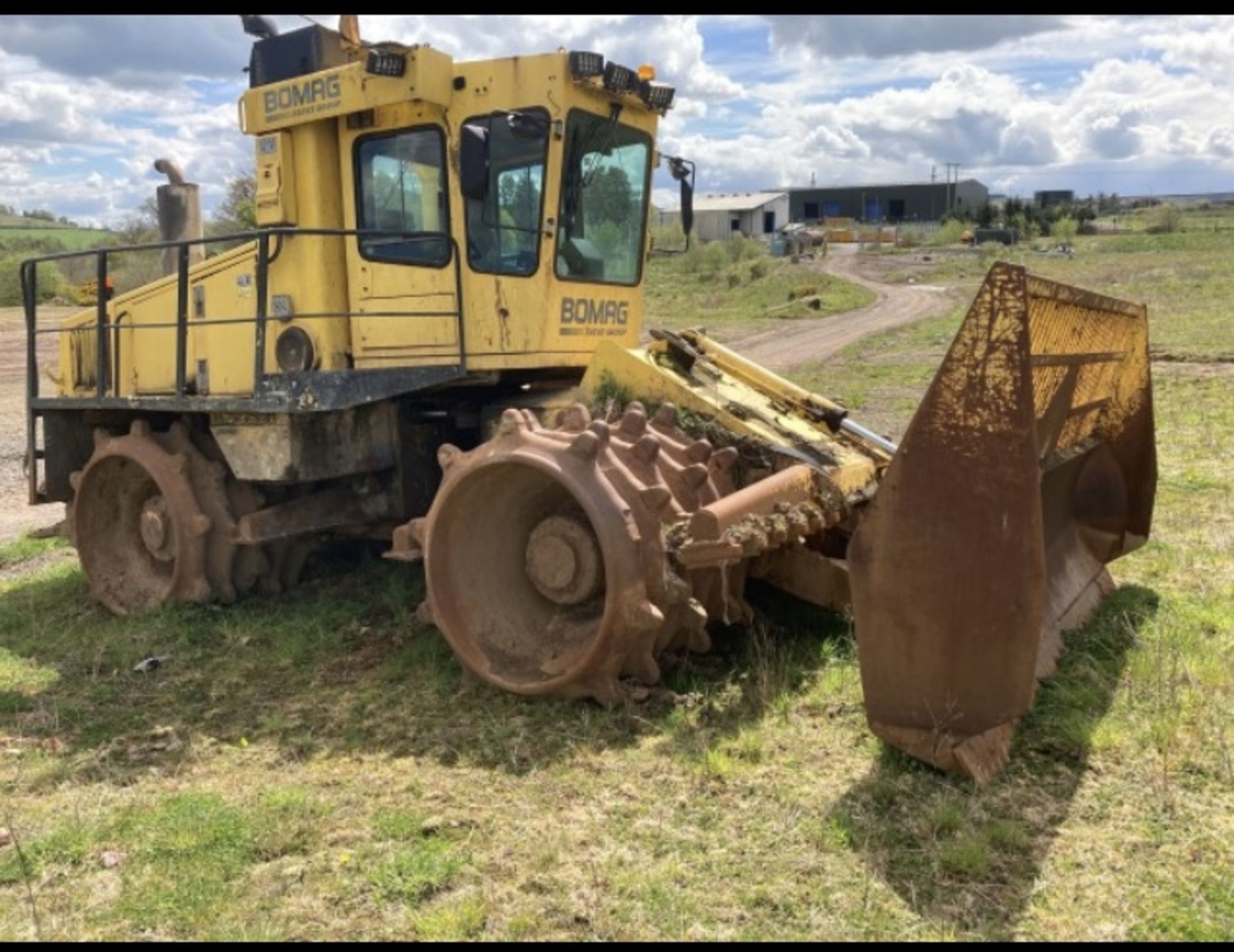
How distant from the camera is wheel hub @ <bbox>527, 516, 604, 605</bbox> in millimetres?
4949

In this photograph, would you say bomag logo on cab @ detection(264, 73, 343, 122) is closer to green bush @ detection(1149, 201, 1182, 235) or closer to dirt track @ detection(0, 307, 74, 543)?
dirt track @ detection(0, 307, 74, 543)

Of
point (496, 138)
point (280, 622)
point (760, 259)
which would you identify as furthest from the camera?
point (760, 259)

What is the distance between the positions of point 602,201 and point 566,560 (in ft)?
7.75

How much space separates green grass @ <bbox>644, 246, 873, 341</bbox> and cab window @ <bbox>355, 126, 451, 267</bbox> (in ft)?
64.0

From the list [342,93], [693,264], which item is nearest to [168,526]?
[342,93]

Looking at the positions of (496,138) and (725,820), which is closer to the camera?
(725,820)

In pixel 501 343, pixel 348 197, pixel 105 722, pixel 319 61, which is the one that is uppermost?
pixel 319 61

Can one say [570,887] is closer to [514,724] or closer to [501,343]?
[514,724]

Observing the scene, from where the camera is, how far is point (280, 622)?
21.5 feet

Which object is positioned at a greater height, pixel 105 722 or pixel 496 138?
pixel 496 138

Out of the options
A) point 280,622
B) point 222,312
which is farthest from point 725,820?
point 222,312

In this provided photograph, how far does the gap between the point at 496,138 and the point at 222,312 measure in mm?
2478

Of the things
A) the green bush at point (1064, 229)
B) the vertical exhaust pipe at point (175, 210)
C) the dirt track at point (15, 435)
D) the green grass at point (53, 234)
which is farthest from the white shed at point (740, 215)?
the vertical exhaust pipe at point (175, 210)

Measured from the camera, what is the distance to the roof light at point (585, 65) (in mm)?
5633
